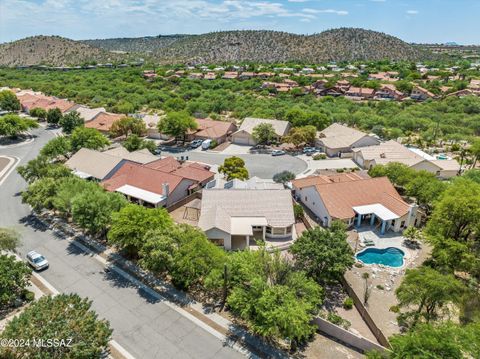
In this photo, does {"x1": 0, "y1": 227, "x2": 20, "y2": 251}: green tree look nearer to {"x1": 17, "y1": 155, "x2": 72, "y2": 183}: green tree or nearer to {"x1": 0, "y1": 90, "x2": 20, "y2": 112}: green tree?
{"x1": 17, "y1": 155, "x2": 72, "y2": 183}: green tree

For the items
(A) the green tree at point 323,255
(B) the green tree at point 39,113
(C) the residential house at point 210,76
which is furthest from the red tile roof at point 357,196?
(C) the residential house at point 210,76

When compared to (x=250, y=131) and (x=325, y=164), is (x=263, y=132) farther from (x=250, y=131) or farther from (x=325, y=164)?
(x=325, y=164)

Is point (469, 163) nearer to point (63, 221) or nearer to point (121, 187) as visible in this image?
point (121, 187)

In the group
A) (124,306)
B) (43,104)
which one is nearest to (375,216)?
(124,306)

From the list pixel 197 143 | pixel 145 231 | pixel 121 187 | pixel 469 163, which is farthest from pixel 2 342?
pixel 469 163

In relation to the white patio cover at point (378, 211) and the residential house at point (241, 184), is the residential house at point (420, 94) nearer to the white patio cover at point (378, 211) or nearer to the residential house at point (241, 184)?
the white patio cover at point (378, 211)

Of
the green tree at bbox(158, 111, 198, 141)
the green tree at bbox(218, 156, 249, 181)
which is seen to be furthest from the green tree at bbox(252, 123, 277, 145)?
the green tree at bbox(218, 156, 249, 181)

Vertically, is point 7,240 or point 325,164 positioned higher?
point 7,240
